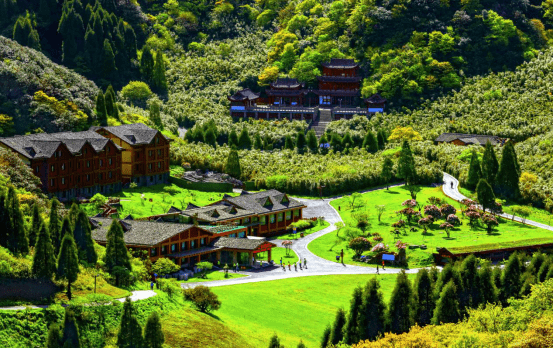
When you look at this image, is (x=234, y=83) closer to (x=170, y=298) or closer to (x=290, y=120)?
(x=290, y=120)

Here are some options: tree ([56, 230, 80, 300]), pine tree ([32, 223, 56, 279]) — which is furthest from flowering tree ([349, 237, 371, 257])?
pine tree ([32, 223, 56, 279])

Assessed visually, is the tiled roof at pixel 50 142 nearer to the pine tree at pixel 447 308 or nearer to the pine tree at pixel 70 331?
the pine tree at pixel 70 331

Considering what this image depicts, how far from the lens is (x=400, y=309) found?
245 ft

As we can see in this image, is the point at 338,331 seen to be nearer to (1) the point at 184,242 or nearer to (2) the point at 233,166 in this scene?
(1) the point at 184,242

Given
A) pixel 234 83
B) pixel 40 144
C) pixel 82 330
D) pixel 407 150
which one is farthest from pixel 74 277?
pixel 234 83

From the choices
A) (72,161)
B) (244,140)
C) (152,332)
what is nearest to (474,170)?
(244,140)

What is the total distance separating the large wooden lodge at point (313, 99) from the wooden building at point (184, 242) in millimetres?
69133

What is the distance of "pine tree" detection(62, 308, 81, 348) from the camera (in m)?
63.3

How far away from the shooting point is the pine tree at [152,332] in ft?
213

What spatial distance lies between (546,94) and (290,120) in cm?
4716

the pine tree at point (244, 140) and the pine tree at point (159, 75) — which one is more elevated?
the pine tree at point (159, 75)

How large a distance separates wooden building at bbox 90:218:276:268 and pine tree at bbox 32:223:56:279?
21953mm

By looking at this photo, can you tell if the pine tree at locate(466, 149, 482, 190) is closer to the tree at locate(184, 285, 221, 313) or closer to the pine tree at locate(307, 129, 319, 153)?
the pine tree at locate(307, 129, 319, 153)

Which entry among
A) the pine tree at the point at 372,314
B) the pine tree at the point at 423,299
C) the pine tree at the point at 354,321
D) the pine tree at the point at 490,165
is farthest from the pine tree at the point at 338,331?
the pine tree at the point at 490,165
